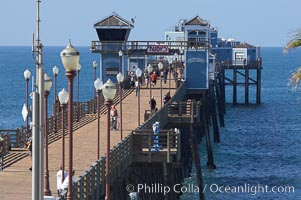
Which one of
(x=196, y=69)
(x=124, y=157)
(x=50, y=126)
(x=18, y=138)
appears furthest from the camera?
(x=196, y=69)

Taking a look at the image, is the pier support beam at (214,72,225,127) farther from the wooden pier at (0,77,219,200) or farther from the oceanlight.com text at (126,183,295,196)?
the wooden pier at (0,77,219,200)

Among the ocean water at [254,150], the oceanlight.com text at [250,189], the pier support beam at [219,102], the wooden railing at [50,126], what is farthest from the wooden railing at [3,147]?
the pier support beam at [219,102]

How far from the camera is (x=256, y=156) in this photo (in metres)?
53.0

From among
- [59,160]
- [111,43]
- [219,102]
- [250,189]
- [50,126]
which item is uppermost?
[111,43]

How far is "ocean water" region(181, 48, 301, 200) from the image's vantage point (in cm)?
4019

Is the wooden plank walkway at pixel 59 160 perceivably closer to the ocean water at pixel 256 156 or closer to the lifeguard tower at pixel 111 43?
the ocean water at pixel 256 156

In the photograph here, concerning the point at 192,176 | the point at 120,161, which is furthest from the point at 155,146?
the point at 192,176

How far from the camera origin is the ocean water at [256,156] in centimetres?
4019

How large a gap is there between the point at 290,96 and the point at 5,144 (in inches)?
3415

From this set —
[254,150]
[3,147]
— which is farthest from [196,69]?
[3,147]

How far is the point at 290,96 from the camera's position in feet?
366

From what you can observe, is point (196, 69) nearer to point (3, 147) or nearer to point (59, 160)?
point (3, 147)

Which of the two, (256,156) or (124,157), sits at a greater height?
(124,157)

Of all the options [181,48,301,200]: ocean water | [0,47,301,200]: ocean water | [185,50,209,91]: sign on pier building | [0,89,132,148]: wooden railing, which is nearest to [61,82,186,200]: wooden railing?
[0,47,301,200]: ocean water
